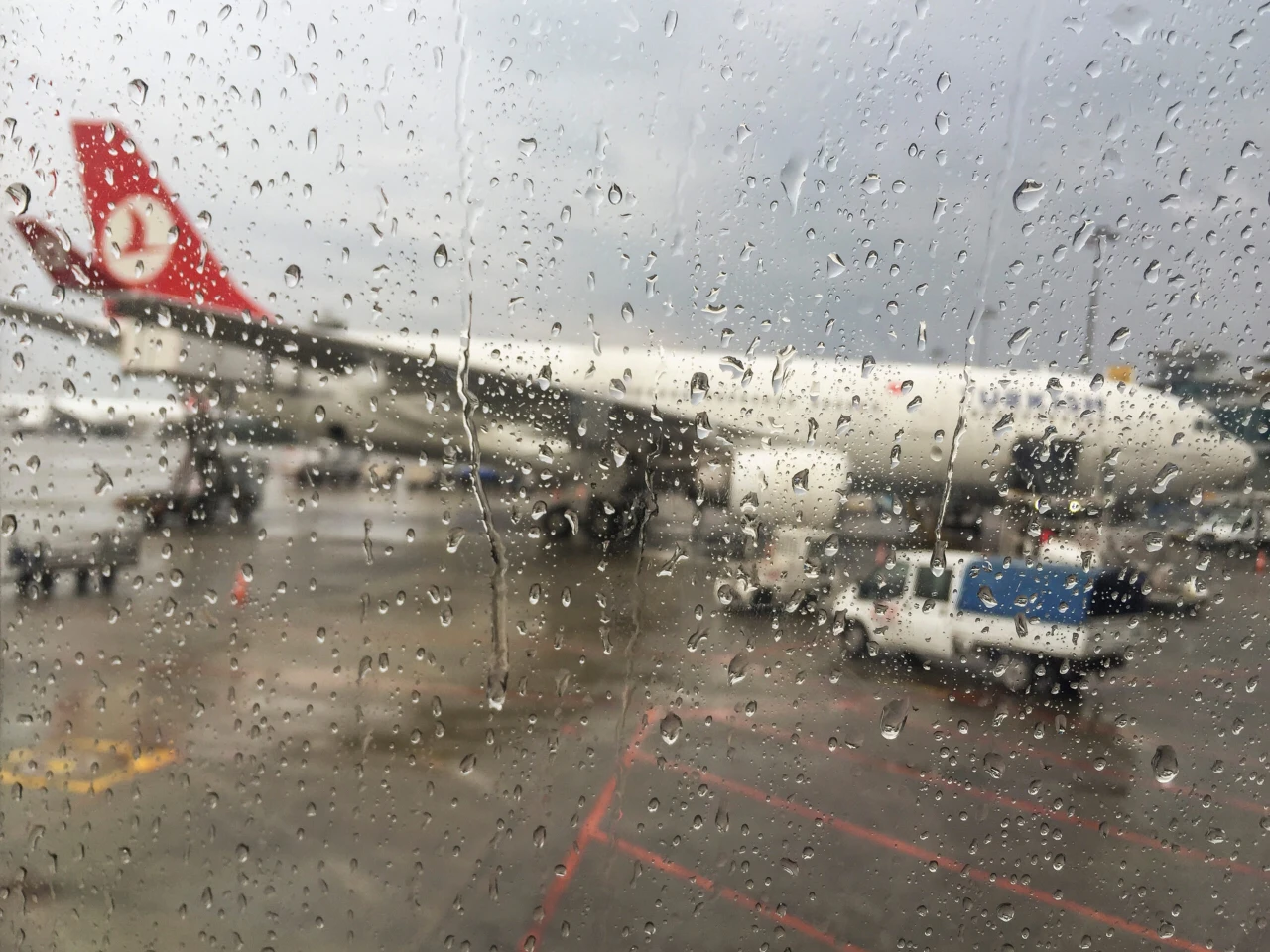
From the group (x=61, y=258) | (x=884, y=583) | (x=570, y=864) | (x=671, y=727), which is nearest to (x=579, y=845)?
(x=570, y=864)

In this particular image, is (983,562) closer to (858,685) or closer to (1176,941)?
(858,685)

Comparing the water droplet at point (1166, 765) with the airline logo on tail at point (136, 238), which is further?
the airline logo on tail at point (136, 238)

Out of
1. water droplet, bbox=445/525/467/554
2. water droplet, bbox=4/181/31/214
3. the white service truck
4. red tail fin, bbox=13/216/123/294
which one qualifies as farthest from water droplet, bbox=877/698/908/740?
water droplet, bbox=4/181/31/214

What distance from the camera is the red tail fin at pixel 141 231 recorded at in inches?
69.3

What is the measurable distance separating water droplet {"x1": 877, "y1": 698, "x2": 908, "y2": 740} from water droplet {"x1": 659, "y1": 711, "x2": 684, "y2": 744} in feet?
1.44

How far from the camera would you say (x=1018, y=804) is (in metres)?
1.61

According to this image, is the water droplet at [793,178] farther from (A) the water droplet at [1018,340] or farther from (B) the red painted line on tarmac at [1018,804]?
(B) the red painted line on tarmac at [1018,804]

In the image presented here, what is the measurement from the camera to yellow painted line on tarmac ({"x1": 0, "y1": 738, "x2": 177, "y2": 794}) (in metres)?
1.75

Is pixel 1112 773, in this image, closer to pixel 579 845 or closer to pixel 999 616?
pixel 999 616

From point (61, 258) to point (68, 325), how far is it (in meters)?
0.16

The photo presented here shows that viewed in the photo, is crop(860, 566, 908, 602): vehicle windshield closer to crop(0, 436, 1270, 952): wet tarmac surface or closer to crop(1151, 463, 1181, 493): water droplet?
crop(0, 436, 1270, 952): wet tarmac surface

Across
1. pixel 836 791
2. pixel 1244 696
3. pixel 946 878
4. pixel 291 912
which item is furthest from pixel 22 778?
pixel 1244 696

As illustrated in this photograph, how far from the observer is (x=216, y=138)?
172 centimetres

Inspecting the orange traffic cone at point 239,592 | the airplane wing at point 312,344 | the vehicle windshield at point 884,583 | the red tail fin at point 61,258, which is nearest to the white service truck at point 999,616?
the vehicle windshield at point 884,583
